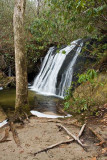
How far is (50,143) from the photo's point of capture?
326cm

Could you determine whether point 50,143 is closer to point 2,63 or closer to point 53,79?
point 53,79

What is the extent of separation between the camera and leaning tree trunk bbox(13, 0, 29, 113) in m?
4.66

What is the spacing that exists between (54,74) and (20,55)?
6.68 meters

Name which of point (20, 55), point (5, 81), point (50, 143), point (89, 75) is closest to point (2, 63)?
point (5, 81)

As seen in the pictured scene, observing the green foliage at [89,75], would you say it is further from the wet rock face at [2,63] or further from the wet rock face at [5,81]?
the wet rock face at [2,63]

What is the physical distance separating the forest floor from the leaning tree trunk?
0.94 m

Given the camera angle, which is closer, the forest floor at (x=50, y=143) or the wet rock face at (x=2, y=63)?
the forest floor at (x=50, y=143)

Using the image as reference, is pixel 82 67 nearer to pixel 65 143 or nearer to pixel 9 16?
pixel 65 143

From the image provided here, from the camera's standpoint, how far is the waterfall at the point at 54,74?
32.5 feet

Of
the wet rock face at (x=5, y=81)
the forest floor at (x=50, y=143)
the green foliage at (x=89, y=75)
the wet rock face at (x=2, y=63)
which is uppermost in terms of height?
the wet rock face at (x=2, y=63)

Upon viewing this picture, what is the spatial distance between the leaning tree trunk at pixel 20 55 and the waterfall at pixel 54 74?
4180mm

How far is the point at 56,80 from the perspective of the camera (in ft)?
35.6

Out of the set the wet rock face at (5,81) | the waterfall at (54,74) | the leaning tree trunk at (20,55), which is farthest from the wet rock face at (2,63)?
the leaning tree trunk at (20,55)

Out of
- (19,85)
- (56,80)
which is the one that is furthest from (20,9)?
(56,80)
